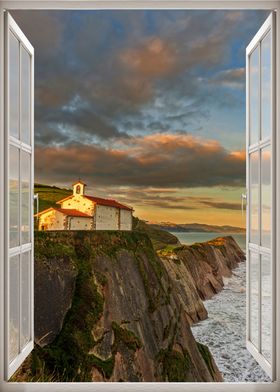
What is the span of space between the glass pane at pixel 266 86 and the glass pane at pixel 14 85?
93cm

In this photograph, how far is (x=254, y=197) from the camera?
184 centimetres

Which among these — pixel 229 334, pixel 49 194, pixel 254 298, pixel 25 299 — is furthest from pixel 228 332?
pixel 25 299

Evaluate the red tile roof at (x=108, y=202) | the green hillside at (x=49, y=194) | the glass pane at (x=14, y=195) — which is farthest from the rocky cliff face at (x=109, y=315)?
the glass pane at (x=14, y=195)

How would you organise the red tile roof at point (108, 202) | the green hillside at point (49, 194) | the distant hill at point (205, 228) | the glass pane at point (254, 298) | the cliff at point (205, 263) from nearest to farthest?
the glass pane at point (254, 298) → the green hillside at point (49, 194) → the red tile roof at point (108, 202) → the distant hill at point (205, 228) → the cliff at point (205, 263)

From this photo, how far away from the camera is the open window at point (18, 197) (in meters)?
1.55

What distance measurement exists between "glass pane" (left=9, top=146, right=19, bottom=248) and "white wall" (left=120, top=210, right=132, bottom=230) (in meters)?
4.44

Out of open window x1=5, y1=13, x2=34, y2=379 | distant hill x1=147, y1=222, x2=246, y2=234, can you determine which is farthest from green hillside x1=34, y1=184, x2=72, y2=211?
open window x1=5, y1=13, x2=34, y2=379

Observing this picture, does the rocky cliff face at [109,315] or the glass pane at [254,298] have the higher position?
the glass pane at [254,298]

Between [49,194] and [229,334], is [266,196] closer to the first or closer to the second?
[49,194]

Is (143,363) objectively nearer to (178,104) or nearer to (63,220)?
(63,220)

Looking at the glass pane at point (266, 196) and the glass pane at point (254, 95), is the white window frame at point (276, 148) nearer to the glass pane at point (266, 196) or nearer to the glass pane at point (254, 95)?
the glass pane at point (266, 196)

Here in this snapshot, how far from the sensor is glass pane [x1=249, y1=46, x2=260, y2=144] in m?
1.83

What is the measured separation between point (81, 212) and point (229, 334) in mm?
2806

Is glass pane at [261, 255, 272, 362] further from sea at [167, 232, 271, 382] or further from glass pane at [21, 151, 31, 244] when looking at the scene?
sea at [167, 232, 271, 382]
